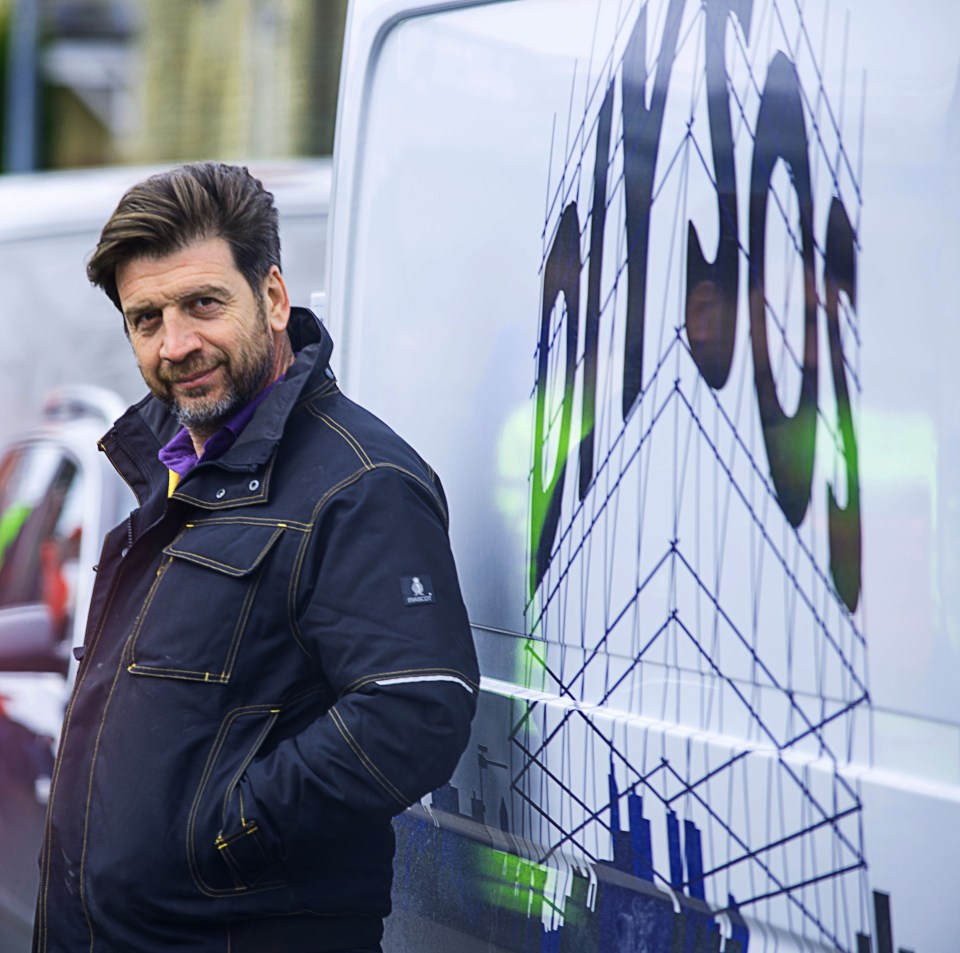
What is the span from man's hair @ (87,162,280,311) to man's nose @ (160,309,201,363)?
0.10 metres

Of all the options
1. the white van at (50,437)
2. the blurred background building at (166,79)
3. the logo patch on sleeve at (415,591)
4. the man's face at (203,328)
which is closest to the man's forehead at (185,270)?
the man's face at (203,328)

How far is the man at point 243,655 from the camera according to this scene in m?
2.12

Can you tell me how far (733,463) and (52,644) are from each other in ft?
9.33

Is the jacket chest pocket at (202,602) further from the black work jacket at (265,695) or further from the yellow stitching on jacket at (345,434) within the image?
the yellow stitching on jacket at (345,434)

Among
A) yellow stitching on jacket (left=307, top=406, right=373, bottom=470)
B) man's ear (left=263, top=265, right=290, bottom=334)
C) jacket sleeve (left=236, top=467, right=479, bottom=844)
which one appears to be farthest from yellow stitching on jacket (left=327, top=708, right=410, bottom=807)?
man's ear (left=263, top=265, right=290, bottom=334)

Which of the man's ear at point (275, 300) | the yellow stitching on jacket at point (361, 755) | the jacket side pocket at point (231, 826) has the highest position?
the man's ear at point (275, 300)

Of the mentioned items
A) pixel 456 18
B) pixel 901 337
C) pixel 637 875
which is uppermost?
pixel 456 18

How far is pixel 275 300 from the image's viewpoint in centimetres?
252

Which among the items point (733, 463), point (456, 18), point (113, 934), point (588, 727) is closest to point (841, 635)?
point (733, 463)

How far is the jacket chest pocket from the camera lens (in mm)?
2207

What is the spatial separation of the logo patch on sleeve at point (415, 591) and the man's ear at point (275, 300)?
0.58 meters

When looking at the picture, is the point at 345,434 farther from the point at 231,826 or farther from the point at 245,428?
the point at 231,826

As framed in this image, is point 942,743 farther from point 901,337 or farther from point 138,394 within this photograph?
point 138,394

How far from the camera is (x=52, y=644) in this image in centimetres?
431
